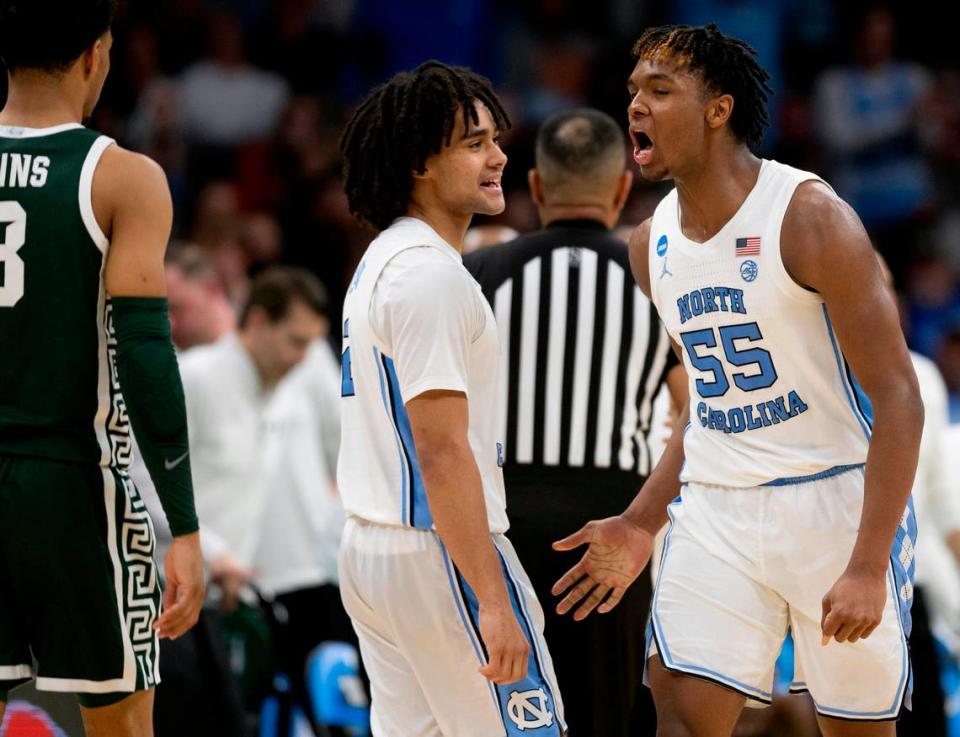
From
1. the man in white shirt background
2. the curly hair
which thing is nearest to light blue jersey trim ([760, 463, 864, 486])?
the curly hair

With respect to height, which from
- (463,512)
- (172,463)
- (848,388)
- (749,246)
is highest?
(749,246)

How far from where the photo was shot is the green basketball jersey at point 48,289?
148 inches

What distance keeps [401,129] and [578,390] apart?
1.50 meters

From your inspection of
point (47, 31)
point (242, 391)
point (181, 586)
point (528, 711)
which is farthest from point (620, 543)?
point (242, 391)

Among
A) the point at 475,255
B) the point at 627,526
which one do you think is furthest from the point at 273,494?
the point at 627,526

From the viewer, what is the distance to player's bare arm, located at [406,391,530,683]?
3678 mm

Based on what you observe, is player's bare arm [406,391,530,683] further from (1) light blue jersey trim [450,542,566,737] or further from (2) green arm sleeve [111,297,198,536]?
(2) green arm sleeve [111,297,198,536]

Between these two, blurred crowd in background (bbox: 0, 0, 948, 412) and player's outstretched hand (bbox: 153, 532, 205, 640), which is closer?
player's outstretched hand (bbox: 153, 532, 205, 640)

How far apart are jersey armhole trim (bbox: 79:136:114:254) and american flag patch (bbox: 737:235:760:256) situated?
1.55 m

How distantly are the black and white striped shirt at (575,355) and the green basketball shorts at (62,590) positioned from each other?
1705 millimetres

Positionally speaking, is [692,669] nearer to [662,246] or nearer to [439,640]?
[439,640]

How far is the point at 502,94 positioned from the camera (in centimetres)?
1272

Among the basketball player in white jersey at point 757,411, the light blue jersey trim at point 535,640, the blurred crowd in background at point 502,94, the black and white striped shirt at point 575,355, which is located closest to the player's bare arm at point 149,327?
the light blue jersey trim at point 535,640

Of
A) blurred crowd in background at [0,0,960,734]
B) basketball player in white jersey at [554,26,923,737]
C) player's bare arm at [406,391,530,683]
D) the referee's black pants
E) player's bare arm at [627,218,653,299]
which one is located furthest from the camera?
blurred crowd in background at [0,0,960,734]
